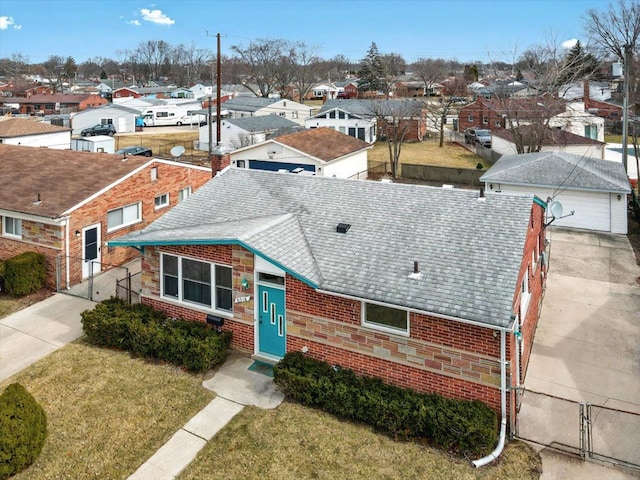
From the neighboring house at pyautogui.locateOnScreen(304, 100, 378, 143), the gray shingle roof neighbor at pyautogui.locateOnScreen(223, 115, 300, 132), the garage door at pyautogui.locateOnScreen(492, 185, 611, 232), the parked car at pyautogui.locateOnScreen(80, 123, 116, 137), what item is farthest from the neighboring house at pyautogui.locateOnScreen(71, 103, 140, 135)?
the garage door at pyautogui.locateOnScreen(492, 185, 611, 232)

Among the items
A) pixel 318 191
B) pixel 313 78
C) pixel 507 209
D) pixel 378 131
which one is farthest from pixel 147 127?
pixel 507 209

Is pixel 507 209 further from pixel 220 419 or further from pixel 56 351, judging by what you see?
pixel 56 351

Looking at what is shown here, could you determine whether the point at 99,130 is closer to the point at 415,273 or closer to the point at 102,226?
the point at 102,226

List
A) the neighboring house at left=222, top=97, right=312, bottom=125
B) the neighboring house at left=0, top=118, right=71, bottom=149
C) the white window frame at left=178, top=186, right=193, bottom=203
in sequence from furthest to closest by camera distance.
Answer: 1. the neighboring house at left=222, top=97, right=312, bottom=125
2. the neighboring house at left=0, top=118, right=71, bottom=149
3. the white window frame at left=178, top=186, right=193, bottom=203

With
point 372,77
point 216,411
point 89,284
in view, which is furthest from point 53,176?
point 372,77

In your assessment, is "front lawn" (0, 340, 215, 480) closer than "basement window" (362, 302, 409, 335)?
Yes

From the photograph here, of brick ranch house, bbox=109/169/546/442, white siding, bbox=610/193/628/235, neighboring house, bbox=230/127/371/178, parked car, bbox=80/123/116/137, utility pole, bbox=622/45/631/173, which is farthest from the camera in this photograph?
parked car, bbox=80/123/116/137

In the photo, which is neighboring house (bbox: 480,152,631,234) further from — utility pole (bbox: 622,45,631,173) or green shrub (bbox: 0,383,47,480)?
green shrub (bbox: 0,383,47,480)

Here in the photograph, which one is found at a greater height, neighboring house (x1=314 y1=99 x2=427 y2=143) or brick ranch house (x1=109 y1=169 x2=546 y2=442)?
neighboring house (x1=314 y1=99 x2=427 y2=143)
